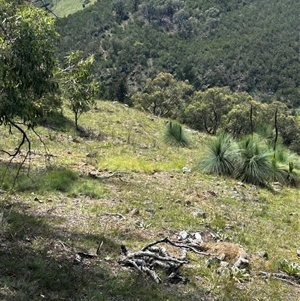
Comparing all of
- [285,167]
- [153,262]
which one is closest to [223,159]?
[285,167]

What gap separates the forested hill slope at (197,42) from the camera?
100 meters

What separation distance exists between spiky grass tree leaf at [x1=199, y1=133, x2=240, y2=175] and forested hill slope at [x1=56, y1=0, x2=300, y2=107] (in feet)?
237

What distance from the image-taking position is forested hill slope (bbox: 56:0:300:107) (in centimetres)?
10031

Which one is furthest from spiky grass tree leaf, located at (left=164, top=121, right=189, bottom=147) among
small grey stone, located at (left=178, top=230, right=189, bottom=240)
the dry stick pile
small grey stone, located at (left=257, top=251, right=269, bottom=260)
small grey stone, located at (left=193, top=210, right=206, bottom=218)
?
the dry stick pile

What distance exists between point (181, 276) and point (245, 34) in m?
124

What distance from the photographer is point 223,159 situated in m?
13.6

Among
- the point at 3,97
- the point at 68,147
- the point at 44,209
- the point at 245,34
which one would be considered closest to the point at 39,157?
the point at 68,147

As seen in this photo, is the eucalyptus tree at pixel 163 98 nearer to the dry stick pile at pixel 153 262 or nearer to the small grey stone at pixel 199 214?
the small grey stone at pixel 199 214

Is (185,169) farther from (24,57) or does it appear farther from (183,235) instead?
(24,57)

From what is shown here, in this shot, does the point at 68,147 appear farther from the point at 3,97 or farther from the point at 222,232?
the point at 3,97

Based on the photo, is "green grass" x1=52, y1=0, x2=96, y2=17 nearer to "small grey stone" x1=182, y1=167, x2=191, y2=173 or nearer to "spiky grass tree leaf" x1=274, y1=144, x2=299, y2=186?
"spiky grass tree leaf" x1=274, y1=144, x2=299, y2=186

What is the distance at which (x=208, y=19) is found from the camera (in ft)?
430

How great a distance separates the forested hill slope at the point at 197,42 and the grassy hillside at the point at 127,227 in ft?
243

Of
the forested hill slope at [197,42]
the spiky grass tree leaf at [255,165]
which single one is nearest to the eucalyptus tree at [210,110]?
the spiky grass tree leaf at [255,165]
